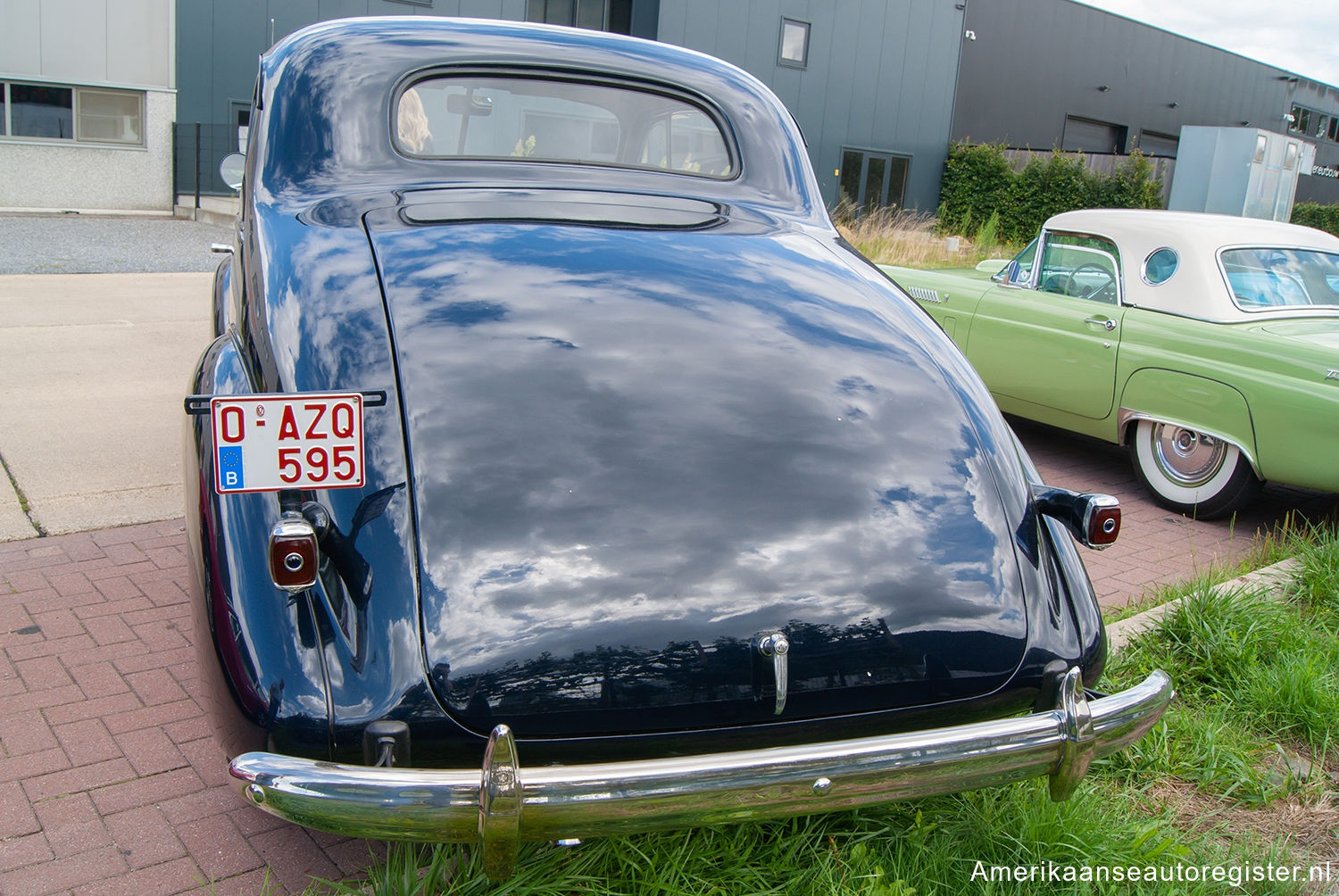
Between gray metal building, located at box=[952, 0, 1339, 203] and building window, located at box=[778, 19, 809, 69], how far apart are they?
18.1 ft

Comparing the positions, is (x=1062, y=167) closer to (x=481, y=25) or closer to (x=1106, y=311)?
(x=1106, y=311)

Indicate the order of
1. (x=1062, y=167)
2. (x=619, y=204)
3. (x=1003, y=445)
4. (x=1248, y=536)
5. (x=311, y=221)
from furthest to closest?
(x=1062, y=167)
(x=1248, y=536)
(x=619, y=204)
(x=311, y=221)
(x=1003, y=445)

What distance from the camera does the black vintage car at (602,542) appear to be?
5.66ft

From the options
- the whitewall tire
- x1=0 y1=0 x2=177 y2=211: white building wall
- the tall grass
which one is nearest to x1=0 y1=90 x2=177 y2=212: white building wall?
x1=0 y1=0 x2=177 y2=211: white building wall

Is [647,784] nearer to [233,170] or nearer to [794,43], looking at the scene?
[233,170]

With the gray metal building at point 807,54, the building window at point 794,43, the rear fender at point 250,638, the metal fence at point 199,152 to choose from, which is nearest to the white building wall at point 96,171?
the metal fence at point 199,152

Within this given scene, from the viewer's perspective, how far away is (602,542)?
6.15 feet

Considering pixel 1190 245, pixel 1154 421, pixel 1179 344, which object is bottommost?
pixel 1154 421

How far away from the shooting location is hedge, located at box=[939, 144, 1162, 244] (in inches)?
850

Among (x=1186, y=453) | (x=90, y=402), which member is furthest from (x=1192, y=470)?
(x=90, y=402)

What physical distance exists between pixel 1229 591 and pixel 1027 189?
2048 centimetres

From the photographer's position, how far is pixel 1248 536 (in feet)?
15.8

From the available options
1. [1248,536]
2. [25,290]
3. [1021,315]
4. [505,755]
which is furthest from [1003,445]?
[25,290]

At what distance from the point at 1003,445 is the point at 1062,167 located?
Answer: 70.6ft
